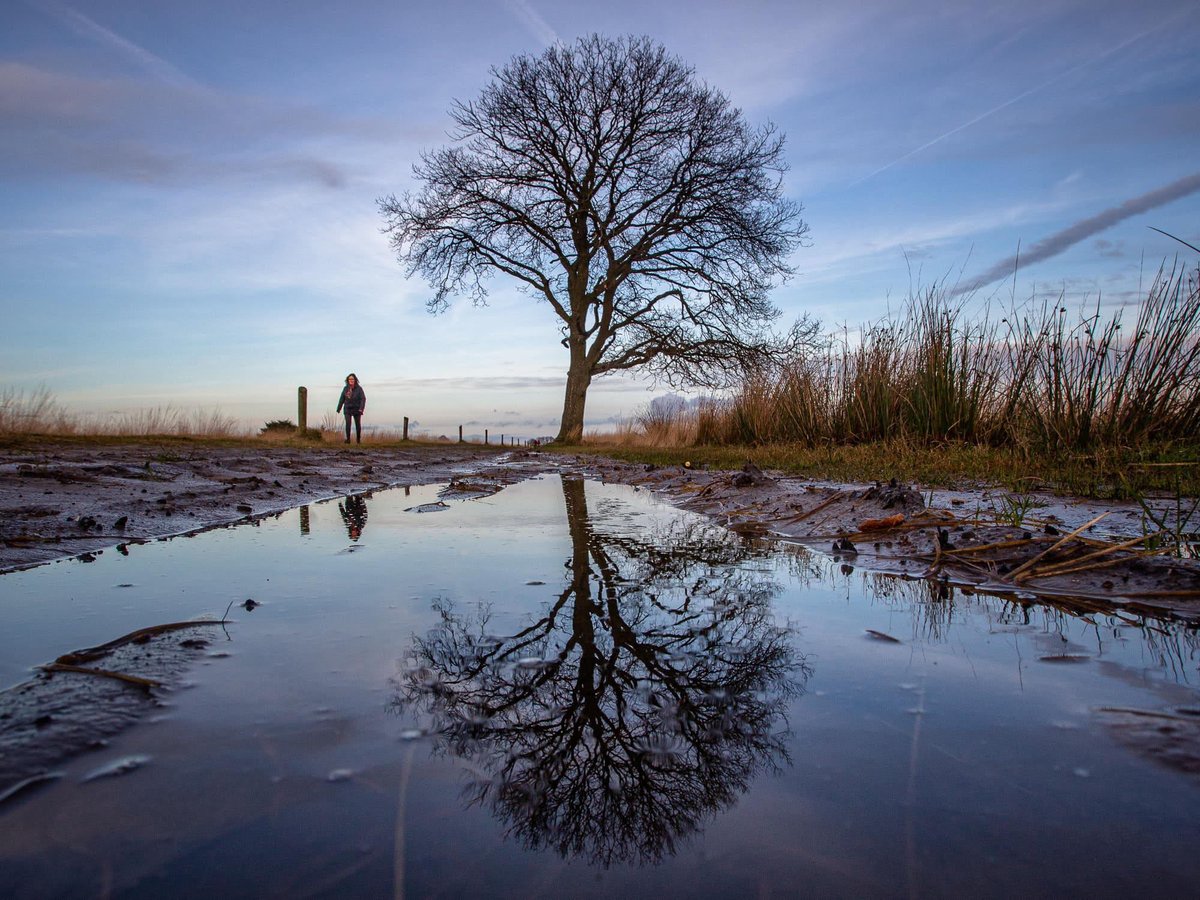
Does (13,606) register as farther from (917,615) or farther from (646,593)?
(917,615)

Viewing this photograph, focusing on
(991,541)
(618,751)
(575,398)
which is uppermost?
(575,398)

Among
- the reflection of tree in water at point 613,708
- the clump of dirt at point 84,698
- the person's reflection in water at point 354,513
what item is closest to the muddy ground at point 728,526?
the clump of dirt at point 84,698

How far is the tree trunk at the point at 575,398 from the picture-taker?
20734 millimetres

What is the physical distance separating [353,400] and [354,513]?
1743 centimetres

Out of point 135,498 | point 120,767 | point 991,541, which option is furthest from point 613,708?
point 135,498

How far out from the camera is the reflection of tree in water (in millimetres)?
962

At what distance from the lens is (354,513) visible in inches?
167

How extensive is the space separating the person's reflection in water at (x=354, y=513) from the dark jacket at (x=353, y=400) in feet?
52.3

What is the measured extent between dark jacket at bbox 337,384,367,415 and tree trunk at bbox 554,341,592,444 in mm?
6235

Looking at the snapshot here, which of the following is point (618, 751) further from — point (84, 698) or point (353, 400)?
point (353, 400)

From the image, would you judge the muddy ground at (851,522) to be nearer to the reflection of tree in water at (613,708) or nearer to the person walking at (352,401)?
the reflection of tree in water at (613,708)

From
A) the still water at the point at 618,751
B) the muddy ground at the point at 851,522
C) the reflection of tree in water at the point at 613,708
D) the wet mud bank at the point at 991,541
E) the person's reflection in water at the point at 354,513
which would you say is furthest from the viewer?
the person's reflection in water at the point at 354,513

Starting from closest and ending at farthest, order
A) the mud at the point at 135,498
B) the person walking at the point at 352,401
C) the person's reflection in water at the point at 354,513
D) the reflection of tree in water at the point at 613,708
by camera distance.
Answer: the reflection of tree in water at the point at 613,708, the mud at the point at 135,498, the person's reflection in water at the point at 354,513, the person walking at the point at 352,401

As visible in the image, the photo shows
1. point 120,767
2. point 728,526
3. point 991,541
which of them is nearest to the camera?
point 120,767
